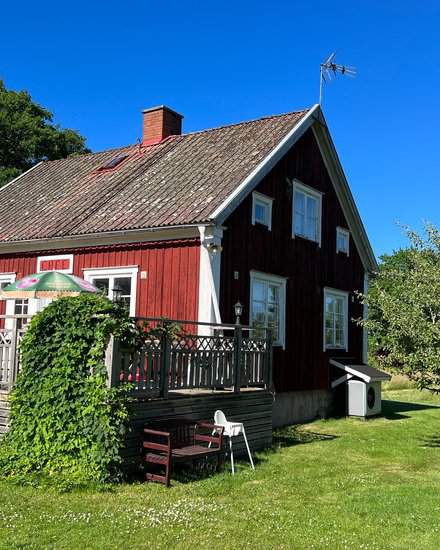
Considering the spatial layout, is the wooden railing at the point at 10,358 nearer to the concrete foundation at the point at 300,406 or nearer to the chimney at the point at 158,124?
the concrete foundation at the point at 300,406

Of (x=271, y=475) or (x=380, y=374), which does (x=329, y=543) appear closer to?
(x=271, y=475)

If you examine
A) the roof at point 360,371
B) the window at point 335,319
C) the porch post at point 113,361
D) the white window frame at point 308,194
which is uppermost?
the white window frame at point 308,194

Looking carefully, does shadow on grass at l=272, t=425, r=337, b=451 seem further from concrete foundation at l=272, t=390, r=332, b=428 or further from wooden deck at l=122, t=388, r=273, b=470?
wooden deck at l=122, t=388, r=273, b=470

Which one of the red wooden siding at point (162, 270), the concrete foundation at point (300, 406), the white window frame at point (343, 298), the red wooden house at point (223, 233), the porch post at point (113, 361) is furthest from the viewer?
the white window frame at point (343, 298)

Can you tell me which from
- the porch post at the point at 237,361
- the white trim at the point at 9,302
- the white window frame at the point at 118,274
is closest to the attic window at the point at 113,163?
the white trim at the point at 9,302

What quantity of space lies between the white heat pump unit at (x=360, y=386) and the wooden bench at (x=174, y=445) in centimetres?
816

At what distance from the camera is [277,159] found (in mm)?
15195

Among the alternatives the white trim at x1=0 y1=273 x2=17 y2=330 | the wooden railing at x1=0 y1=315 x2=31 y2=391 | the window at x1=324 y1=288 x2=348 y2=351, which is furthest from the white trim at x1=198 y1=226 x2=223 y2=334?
the white trim at x1=0 y1=273 x2=17 y2=330

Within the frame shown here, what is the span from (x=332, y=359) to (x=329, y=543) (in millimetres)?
11873

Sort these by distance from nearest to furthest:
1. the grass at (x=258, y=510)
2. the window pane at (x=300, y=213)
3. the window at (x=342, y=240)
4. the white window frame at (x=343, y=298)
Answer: the grass at (x=258, y=510) → the window pane at (x=300, y=213) → the white window frame at (x=343, y=298) → the window at (x=342, y=240)

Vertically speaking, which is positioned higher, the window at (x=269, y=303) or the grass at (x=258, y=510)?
the window at (x=269, y=303)

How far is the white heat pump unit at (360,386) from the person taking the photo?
1709 centimetres

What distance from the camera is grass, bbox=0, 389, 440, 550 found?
605 cm

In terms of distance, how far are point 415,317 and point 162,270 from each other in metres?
5.36
